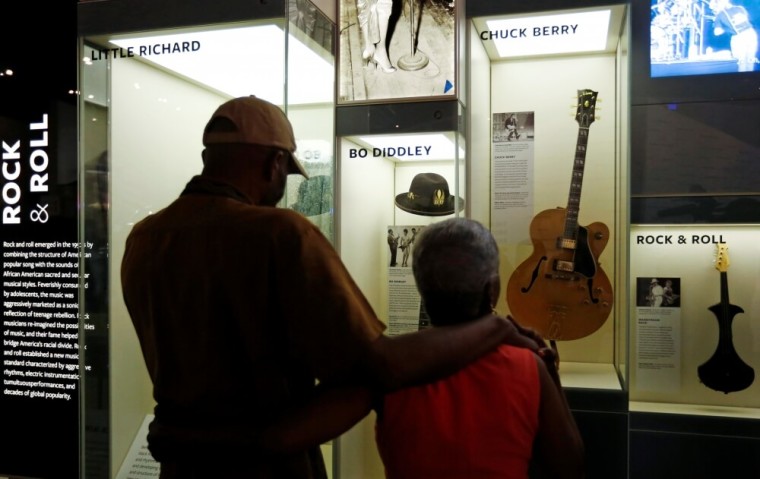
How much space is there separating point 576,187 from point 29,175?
3063mm

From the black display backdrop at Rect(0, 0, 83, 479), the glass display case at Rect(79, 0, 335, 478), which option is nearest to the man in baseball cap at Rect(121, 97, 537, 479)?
the glass display case at Rect(79, 0, 335, 478)

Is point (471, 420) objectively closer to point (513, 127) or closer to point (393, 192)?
point (393, 192)

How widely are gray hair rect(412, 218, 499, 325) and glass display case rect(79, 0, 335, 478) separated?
5.25ft

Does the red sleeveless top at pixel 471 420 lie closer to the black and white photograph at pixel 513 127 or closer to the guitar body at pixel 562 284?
the guitar body at pixel 562 284

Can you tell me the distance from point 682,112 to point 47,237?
349 cm

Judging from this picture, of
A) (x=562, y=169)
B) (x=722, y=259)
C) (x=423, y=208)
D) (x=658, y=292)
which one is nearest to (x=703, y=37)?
(x=562, y=169)

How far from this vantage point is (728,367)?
3584 millimetres

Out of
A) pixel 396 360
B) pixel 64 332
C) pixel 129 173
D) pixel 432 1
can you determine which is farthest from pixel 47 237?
pixel 396 360

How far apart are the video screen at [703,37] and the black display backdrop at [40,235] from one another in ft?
10.4

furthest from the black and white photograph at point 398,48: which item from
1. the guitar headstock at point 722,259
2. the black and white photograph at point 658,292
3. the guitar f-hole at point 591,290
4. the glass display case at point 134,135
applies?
the guitar headstock at point 722,259

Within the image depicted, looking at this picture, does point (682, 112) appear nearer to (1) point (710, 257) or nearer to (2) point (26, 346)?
(1) point (710, 257)

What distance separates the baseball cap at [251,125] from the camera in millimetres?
1599

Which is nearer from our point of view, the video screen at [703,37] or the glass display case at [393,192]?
the glass display case at [393,192]

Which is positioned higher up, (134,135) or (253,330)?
(134,135)
